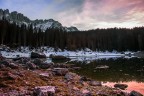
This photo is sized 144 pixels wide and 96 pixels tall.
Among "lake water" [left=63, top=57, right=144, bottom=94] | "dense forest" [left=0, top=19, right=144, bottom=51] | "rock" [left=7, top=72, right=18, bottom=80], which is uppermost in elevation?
"dense forest" [left=0, top=19, right=144, bottom=51]

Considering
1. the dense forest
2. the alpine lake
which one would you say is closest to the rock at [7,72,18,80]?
the alpine lake

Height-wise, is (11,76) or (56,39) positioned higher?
(56,39)

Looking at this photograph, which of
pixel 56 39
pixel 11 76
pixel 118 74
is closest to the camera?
pixel 11 76

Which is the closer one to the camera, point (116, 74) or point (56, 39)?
point (116, 74)

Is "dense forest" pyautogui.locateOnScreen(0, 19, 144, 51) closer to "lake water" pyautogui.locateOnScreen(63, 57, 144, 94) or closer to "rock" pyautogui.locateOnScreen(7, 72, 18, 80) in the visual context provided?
"lake water" pyautogui.locateOnScreen(63, 57, 144, 94)

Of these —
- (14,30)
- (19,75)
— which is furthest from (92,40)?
(19,75)

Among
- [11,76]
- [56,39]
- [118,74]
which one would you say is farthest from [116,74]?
[56,39]

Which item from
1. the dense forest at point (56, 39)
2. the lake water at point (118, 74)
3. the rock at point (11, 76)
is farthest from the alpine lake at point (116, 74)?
the dense forest at point (56, 39)

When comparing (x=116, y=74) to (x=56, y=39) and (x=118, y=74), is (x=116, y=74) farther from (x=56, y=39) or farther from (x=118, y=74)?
(x=56, y=39)

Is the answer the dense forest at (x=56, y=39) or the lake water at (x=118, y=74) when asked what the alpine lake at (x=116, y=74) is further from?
the dense forest at (x=56, y=39)

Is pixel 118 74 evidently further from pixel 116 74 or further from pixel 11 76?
pixel 11 76

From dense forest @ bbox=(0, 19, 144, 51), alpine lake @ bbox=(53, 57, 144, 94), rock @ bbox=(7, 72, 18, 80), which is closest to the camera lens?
rock @ bbox=(7, 72, 18, 80)

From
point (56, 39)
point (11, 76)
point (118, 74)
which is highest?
point (56, 39)

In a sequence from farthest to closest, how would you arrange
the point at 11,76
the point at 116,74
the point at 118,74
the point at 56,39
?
the point at 56,39 → the point at 118,74 → the point at 116,74 → the point at 11,76
